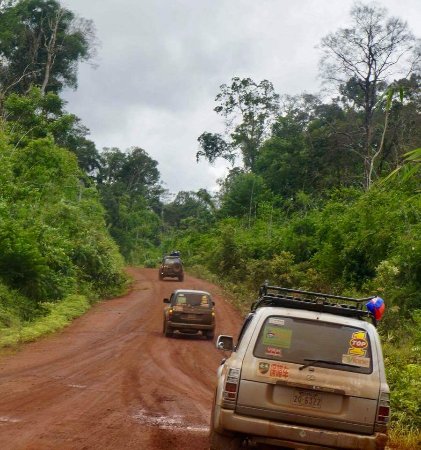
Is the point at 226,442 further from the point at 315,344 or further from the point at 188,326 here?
the point at 188,326

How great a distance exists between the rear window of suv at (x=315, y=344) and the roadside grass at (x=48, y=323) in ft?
40.5

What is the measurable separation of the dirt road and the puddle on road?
0.05 ft

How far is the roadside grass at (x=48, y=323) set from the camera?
62.8 ft

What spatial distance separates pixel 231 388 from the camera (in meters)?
6.89

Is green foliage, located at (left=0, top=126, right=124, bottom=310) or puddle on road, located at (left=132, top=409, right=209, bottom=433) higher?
green foliage, located at (left=0, top=126, right=124, bottom=310)

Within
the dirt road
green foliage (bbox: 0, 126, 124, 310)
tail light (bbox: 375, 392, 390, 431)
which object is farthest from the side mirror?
green foliage (bbox: 0, 126, 124, 310)

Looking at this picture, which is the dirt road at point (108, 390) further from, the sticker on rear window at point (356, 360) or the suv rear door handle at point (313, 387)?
the sticker on rear window at point (356, 360)

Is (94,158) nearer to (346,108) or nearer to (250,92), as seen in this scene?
(250,92)

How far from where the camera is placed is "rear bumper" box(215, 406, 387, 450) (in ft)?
22.0

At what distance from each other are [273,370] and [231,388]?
45cm

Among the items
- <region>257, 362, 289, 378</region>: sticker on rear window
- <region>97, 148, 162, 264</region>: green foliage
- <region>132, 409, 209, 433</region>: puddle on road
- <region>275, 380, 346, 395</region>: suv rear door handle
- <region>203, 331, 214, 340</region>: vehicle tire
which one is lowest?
<region>203, 331, 214, 340</region>: vehicle tire

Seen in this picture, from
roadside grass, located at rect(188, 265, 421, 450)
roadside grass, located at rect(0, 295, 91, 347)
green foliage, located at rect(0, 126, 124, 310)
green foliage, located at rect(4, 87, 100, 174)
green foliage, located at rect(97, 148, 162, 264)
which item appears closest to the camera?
roadside grass, located at rect(188, 265, 421, 450)

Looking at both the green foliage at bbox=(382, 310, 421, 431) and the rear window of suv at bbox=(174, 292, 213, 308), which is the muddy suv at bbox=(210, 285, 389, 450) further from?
the rear window of suv at bbox=(174, 292, 213, 308)

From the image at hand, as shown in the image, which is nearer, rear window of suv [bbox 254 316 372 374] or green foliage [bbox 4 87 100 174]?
rear window of suv [bbox 254 316 372 374]
